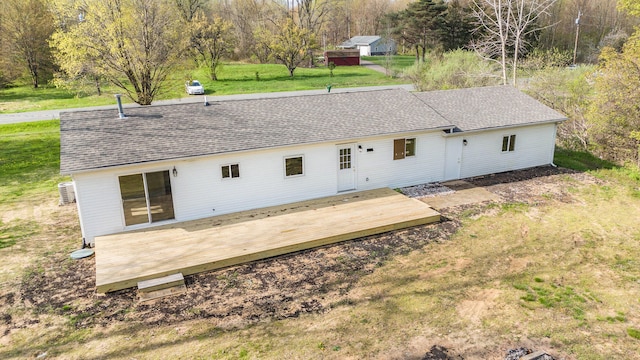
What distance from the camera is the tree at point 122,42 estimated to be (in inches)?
845

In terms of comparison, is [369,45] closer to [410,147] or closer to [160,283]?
[410,147]

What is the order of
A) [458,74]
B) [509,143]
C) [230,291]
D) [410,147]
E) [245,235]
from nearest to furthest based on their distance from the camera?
1. [230,291]
2. [245,235]
3. [410,147]
4. [509,143]
5. [458,74]

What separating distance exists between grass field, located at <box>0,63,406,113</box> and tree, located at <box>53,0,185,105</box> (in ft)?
5.59

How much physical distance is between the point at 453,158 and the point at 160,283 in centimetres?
1137

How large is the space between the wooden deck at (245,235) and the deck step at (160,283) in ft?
0.46

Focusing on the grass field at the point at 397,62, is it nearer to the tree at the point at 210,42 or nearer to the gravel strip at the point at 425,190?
the tree at the point at 210,42

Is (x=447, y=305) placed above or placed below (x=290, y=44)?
below

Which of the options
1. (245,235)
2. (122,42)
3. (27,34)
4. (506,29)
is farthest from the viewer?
(27,34)

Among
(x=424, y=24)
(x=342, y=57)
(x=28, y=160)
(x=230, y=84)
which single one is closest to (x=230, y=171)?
(x=28, y=160)

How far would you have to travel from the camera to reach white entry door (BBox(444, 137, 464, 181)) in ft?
50.4

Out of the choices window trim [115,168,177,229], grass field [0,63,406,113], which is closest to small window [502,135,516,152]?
window trim [115,168,177,229]

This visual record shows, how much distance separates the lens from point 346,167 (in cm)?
1398

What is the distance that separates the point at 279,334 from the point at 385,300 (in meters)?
2.42

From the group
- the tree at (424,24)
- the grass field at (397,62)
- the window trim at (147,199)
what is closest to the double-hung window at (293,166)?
the window trim at (147,199)
